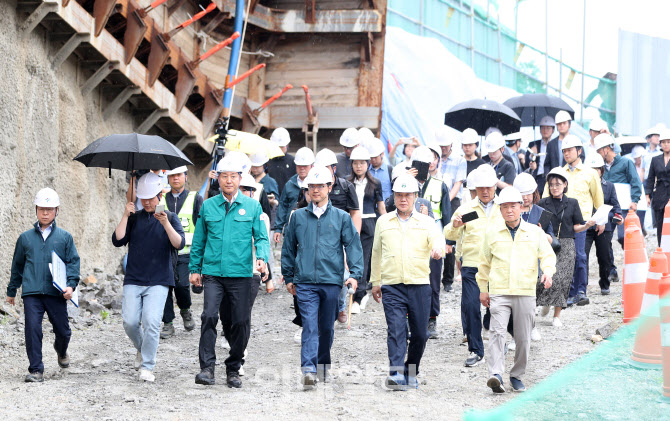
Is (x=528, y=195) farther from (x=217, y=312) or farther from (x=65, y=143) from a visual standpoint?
(x=65, y=143)

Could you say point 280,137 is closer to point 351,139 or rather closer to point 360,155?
point 351,139

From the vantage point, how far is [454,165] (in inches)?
501

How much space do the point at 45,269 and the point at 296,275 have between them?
87.7 inches

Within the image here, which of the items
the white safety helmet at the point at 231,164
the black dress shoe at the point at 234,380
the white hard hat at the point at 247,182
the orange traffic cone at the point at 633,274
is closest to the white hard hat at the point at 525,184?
the orange traffic cone at the point at 633,274

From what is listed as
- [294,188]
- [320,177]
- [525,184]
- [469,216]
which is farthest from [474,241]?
[294,188]

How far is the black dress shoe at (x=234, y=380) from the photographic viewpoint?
777 centimetres

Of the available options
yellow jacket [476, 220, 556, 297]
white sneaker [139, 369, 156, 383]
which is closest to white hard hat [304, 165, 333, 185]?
yellow jacket [476, 220, 556, 297]

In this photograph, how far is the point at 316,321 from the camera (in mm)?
7906

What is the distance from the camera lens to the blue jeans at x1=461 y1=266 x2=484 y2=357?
8.83 meters

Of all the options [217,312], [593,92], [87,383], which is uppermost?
[593,92]

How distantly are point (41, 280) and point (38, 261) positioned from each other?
18 centimetres

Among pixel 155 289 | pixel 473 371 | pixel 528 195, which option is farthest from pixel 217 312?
pixel 528 195

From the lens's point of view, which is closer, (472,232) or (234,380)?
(234,380)

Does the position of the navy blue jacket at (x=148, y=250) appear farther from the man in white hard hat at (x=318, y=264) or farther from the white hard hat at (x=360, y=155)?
the white hard hat at (x=360, y=155)
